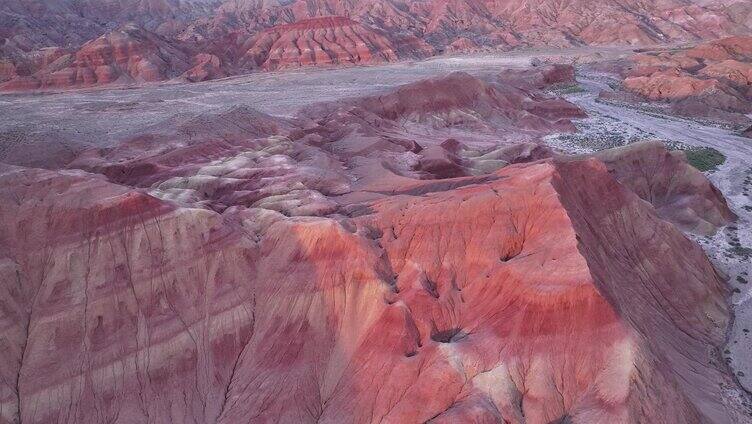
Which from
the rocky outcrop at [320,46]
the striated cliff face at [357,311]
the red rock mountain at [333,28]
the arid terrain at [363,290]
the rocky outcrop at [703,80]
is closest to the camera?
the striated cliff face at [357,311]

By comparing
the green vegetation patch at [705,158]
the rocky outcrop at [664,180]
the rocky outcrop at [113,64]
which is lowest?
the rocky outcrop at [113,64]

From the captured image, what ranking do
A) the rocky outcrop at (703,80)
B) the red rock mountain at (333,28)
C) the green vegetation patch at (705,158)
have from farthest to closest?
the red rock mountain at (333,28) → the rocky outcrop at (703,80) → the green vegetation patch at (705,158)

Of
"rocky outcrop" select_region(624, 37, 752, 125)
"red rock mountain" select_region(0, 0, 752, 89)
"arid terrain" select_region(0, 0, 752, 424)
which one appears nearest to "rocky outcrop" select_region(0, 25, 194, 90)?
"red rock mountain" select_region(0, 0, 752, 89)

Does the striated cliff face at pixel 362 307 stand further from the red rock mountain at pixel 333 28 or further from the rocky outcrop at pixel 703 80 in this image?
the red rock mountain at pixel 333 28

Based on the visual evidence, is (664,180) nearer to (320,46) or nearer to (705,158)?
(705,158)

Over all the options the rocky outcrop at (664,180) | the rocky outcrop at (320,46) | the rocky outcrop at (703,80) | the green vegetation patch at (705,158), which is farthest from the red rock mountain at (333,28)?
the rocky outcrop at (664,180)

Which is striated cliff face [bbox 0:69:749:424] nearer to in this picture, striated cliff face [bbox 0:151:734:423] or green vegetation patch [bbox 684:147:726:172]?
striated cliff face [bbox 0:151:734:423]

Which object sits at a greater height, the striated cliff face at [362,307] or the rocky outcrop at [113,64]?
the striated cliff face at [362,307]

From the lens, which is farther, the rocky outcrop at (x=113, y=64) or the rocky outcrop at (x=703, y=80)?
the rocky outcrop at (x=113, y=64)
